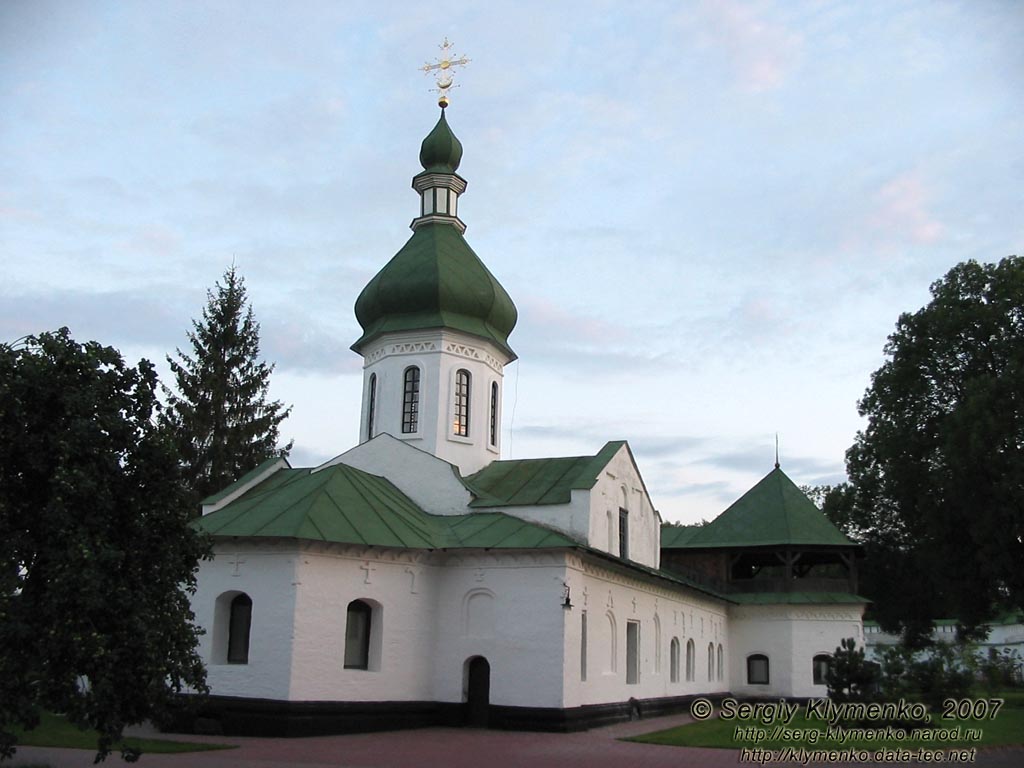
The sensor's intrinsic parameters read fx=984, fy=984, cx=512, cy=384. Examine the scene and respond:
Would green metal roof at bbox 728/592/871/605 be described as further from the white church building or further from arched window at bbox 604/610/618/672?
arched window at bbox 604/610/618/672

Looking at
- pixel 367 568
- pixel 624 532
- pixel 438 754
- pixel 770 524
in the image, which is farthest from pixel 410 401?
pixel 770 524

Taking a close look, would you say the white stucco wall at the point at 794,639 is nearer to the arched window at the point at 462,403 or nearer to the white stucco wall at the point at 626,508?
the white stucco wall at the point at 626,508

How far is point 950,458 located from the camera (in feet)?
100

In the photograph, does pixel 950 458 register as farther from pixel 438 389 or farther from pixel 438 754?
pixel 438 754

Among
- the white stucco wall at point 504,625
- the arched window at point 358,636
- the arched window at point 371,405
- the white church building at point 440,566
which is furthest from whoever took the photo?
the arched window at point 371,405

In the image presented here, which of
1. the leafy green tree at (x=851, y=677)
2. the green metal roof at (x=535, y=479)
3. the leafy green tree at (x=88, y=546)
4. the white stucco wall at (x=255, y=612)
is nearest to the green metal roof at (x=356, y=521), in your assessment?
the white stucco wall at (x=255, y=612)

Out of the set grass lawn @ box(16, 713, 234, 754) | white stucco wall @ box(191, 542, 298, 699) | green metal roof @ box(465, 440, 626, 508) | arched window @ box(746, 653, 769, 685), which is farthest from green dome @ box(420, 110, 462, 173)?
arched window @ box(746, 653, 769, 685)

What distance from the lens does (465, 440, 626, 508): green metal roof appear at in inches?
936

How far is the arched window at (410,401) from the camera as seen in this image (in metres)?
26.4

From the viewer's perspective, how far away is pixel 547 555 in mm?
20734

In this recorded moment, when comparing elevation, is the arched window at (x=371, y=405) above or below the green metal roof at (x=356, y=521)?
above

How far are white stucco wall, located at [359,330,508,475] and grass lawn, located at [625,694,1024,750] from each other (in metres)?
9.17

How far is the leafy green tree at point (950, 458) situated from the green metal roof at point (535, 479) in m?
12.1

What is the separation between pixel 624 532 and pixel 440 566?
6.67 m
